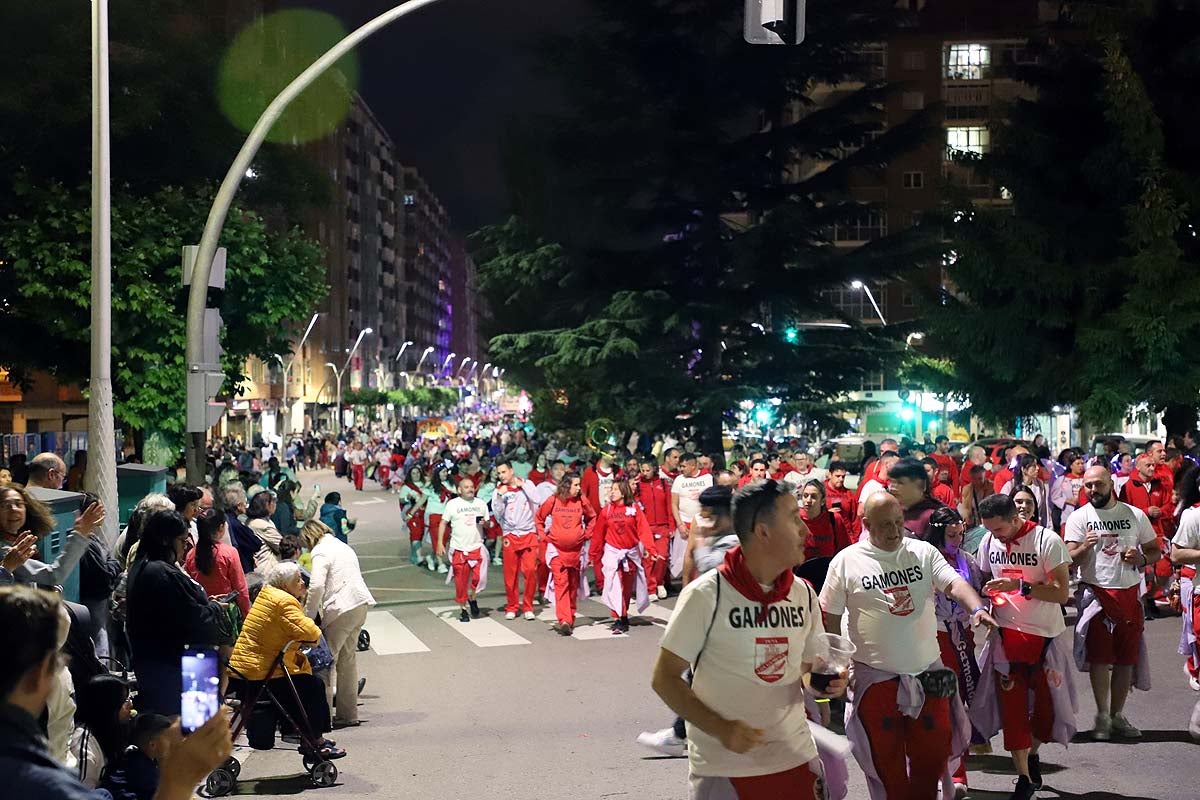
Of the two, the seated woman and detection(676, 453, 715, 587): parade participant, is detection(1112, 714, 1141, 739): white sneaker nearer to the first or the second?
the seated woman

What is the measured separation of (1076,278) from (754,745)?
2734 cm

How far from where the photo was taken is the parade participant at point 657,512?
1739 cm

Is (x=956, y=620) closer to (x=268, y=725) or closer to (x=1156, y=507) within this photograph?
(x=268, y=725)

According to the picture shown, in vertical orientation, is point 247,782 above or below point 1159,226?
below

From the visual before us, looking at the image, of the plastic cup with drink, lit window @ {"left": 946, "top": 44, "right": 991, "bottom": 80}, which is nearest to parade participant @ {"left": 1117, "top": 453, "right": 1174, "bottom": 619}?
the plastic cup with drink

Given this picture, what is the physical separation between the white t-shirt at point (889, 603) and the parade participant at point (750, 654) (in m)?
1.74

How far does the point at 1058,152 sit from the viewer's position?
3066cm

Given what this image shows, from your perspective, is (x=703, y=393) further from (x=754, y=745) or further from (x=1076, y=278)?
(x=754, y=745)

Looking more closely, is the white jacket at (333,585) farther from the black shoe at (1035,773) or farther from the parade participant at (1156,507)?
the parade participant at (1156,507)

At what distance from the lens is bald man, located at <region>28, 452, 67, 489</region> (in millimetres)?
9797

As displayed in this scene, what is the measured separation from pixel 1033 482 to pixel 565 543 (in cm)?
640

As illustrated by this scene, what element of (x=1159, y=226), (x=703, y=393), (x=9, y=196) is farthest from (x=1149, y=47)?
(x=9, y=196)

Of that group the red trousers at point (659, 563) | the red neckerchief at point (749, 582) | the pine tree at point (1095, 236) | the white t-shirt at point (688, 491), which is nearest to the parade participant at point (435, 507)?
the red trousers at point (659, 563)

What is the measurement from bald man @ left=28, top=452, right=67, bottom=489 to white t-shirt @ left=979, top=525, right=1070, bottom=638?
685 centimetres
